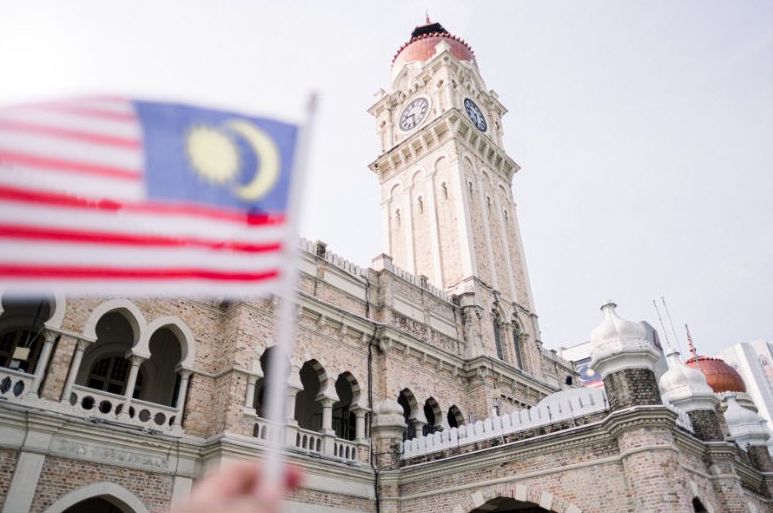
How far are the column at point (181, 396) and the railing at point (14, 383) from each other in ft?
11.5

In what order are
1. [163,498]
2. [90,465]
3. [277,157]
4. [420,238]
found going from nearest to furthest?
[277,157], [90,465], [163,498], [420,238]

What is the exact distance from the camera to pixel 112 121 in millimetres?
5816

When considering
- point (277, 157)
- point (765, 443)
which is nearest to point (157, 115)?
point (277, 157)

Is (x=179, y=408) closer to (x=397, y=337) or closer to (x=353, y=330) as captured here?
(x=353, y=330)

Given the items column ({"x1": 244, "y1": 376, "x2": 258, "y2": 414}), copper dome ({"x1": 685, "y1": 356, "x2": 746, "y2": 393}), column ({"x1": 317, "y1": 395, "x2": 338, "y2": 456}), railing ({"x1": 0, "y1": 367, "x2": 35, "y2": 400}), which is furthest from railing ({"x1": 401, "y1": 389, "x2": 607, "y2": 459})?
copper dome ({"x1": 685, "y1": 356, "x2": 746, "y2": 393})

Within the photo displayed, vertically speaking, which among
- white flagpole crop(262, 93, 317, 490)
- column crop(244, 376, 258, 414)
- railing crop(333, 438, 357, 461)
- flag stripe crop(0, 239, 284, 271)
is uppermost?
column crop(244, 376, 258, 414)

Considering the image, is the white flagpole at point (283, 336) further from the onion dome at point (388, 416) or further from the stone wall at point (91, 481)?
the onion dome at point (388, 416)

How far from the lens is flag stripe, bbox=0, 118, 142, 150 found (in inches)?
214

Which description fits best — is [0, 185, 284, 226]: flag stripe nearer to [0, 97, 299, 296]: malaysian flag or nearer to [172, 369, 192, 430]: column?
[0, 97, 299, 296]: malaysian flag

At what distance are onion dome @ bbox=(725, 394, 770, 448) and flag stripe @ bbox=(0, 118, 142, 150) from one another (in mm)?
21497

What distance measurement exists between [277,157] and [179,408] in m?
10.6

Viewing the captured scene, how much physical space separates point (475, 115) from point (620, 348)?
23.8 m

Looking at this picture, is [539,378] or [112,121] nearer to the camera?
[112,121]

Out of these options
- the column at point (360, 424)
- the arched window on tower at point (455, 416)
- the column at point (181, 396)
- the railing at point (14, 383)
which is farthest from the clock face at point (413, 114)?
the railing at point (14, 383)
